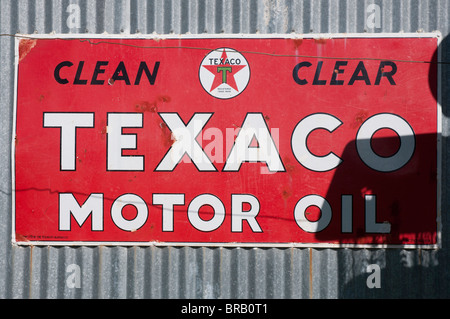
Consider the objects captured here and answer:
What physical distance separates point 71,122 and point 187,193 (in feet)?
4.84

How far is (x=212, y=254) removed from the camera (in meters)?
5.14

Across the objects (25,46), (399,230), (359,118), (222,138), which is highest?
(25,46)

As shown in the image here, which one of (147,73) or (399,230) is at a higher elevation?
(147,73)

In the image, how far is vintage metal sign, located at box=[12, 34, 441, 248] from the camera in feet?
16.8

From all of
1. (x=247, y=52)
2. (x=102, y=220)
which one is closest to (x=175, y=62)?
(x=247, y=52)

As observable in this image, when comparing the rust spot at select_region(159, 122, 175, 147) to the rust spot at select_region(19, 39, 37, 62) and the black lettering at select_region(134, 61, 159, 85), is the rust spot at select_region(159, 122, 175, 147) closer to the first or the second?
the black lettering at select_region(134, 61, 159, 85)

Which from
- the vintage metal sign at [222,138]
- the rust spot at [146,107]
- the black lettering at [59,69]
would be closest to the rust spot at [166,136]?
the vintage metal sign at [222,138]

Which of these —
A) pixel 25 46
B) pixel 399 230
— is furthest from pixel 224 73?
pixel 399 230

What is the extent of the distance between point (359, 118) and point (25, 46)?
3.70 m

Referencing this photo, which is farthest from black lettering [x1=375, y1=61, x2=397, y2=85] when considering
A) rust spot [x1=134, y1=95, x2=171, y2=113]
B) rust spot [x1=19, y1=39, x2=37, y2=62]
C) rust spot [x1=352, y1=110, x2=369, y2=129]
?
rust spot [x1=19, y1=39, x2=37, y2=62]

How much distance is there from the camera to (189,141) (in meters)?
5.21

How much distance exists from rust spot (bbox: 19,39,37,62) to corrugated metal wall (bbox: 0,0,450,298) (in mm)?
110

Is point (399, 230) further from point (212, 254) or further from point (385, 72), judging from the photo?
point (212, 254)

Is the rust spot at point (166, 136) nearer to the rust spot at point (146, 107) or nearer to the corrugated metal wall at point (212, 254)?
the rust spot at point (146, 107)
